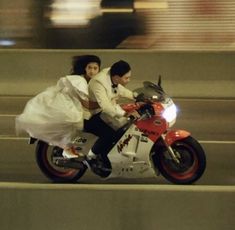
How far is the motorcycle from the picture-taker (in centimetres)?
884

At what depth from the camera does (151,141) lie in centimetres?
885

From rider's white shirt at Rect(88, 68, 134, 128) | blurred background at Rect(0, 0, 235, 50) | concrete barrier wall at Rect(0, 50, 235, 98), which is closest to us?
rider's white shirt at Rect(88, 68, 134, 128)

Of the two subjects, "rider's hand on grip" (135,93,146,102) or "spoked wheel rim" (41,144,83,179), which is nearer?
"rider's hand on grip" (135,93,146,102)

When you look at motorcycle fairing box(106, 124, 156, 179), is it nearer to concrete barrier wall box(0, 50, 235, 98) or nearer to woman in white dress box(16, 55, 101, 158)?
woman in white dress box(16, 55, 101, 158)

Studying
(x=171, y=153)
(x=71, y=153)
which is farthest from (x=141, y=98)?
(x=71, y=153)

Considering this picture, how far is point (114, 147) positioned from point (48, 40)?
757 centimetres

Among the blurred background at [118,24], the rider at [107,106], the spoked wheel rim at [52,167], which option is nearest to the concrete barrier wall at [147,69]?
the blurred background at [118,24]

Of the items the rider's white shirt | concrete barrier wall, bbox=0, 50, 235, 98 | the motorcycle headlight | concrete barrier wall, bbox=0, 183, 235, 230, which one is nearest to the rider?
the rider's white shirt

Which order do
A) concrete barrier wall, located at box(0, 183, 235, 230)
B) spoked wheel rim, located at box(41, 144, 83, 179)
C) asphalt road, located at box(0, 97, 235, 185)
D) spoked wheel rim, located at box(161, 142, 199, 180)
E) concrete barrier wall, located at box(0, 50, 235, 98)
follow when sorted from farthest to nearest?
concrete barrier wall, located at box(0, 50, 235, 98) < asphalt road, located at box(0, 97, 235, 185) < spoked wheel rim, located at box(41, 144, 83, 179) < spoked wheel rim, located at box(161, 142, 199, 180) < concrete barrier wall, located at box(0, 183, 235, 230)

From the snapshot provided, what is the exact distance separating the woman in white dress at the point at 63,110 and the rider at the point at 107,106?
104 millimetres

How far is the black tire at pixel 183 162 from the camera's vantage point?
8867 millimetres

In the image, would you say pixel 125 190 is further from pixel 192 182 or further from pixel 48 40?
pixel 48 40

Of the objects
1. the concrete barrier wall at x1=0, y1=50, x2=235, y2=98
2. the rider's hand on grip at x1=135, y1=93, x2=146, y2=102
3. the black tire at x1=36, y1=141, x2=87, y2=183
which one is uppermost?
the concrete barrier wall at x1=0, y1=50, x2=235, y2=98

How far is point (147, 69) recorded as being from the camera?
14164 mm
